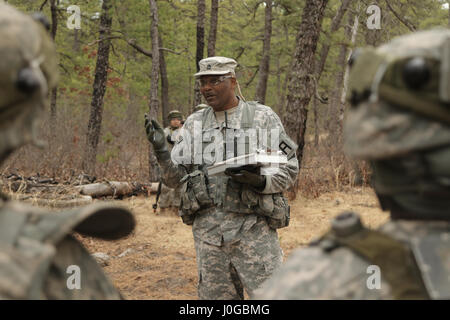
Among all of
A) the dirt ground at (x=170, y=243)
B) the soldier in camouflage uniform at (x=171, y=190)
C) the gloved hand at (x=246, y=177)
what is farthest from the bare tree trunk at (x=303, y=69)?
the gloved hand at (x=246, y=177)

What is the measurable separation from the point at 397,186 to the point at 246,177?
5.85 feet

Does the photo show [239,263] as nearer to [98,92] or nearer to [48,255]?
[48,255]

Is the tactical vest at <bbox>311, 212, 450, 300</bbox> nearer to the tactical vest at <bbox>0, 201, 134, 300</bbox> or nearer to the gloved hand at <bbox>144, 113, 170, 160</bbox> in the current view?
the tactical vest at <bbox>0, 201, 134, 300</bbox>

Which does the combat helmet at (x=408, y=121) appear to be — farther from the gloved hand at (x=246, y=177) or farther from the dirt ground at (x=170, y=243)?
the dirt ground at (x=170, y=243)

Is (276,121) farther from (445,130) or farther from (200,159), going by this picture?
(445,130)

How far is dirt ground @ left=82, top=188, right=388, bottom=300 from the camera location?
5754mm

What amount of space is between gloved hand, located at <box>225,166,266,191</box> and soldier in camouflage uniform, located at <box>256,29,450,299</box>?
1.62 metres

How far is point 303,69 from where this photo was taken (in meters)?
8.22

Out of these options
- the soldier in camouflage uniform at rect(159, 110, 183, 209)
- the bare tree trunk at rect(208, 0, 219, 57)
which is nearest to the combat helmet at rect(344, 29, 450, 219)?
the soldier in camouflage uniform at rect(159, 110, 183, 209)

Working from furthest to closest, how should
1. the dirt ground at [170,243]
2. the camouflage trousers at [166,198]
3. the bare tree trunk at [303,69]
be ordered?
1. the camouflage trousers at [166,198]
2. the bare tree trunk at [303,69]
3. the dirt ground at [170,243]

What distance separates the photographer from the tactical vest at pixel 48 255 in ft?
3.85

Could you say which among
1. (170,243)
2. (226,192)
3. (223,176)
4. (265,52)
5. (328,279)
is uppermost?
(265,52)

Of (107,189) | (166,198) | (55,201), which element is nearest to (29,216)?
(55,201)

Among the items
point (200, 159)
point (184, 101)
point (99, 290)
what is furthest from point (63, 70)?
point (99, 290)
